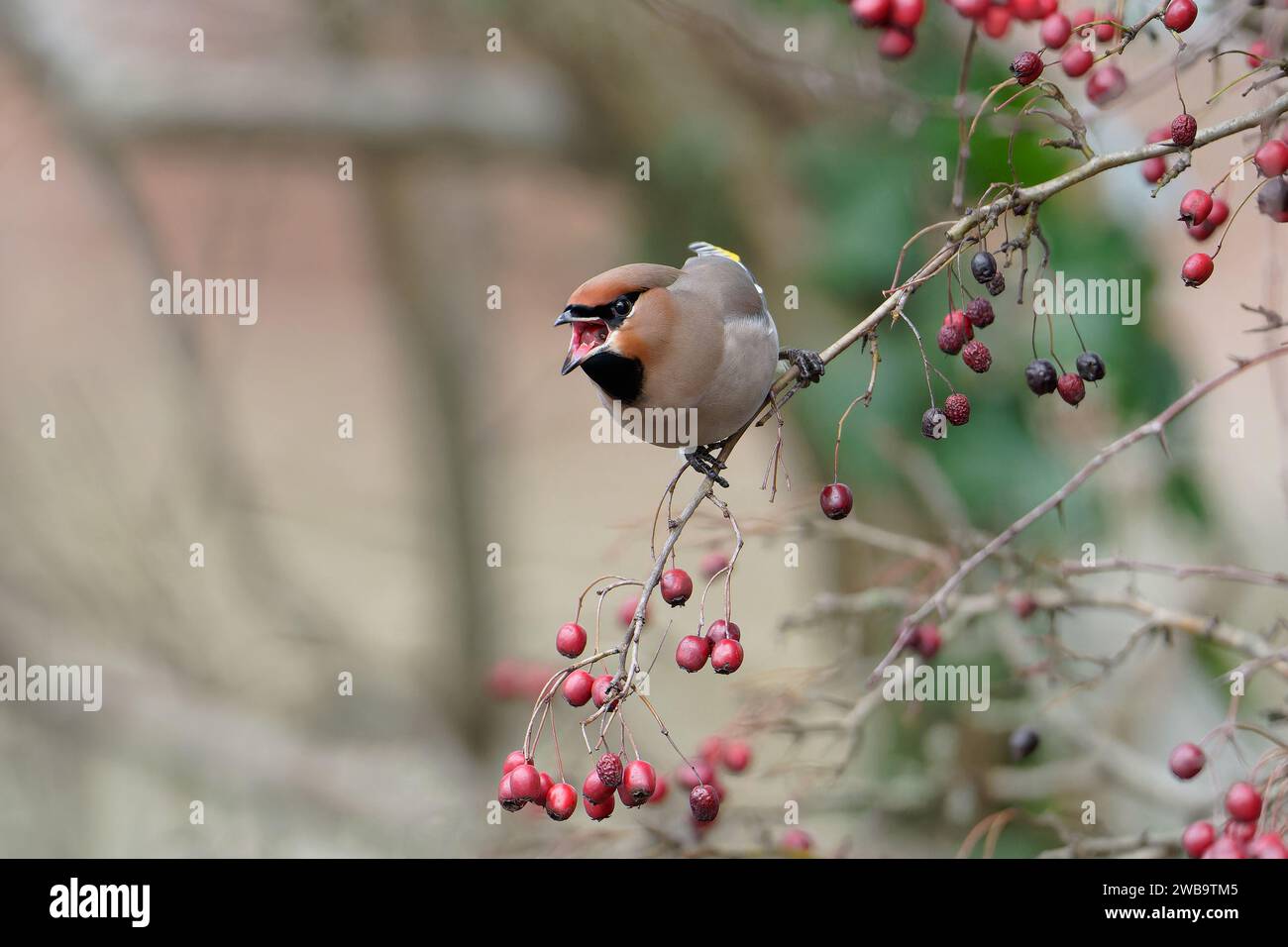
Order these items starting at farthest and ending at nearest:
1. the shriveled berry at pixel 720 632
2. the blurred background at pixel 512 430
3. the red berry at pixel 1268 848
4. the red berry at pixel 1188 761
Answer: the blurred background at pixel 512 430
the red berry at pixel 1188 761
the shriveled berry at pixel 720 632
the red berry at pixel 1268 848

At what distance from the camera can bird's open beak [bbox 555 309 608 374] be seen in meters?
1.76

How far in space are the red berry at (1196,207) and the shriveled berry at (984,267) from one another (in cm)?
26

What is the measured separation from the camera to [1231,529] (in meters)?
3.27

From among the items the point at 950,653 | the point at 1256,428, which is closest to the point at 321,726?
the point at 950,653

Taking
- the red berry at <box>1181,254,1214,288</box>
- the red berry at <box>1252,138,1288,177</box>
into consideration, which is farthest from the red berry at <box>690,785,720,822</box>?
the red berry at <box>1252,138,1288,177</box>

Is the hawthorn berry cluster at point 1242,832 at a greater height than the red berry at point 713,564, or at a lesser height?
lesser

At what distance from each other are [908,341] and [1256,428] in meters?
4.33

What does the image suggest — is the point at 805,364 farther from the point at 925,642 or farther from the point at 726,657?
the point at 726,657

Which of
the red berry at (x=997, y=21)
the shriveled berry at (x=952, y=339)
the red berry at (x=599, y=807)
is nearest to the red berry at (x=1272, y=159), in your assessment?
the shriveled berry at (x=952, y=339)

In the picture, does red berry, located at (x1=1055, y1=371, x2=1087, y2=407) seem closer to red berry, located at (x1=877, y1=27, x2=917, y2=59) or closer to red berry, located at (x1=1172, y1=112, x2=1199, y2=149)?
red berry, located at (x1=1172, y1=112, x2=1199, y2=149)

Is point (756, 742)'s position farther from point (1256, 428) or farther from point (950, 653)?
point (1256, 428)

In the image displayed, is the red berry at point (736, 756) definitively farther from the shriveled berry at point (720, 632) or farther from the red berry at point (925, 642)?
the shriveled berry at point (720, 632)

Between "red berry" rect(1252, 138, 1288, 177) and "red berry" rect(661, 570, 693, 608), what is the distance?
778mm

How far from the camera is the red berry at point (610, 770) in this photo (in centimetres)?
144
